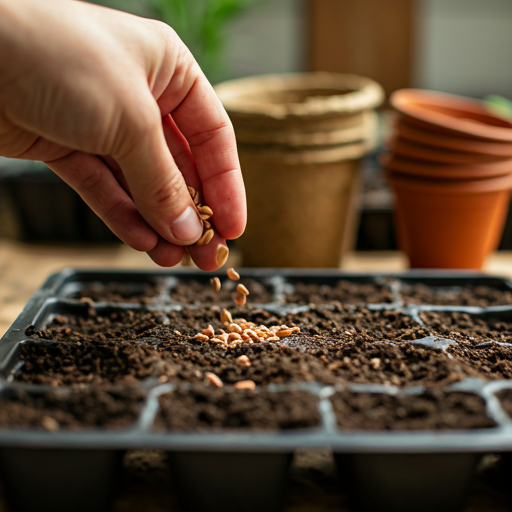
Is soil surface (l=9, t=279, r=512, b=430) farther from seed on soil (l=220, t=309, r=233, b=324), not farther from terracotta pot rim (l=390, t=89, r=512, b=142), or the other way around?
terracotta pot rim (l=390, t=89, r=512, b=142)

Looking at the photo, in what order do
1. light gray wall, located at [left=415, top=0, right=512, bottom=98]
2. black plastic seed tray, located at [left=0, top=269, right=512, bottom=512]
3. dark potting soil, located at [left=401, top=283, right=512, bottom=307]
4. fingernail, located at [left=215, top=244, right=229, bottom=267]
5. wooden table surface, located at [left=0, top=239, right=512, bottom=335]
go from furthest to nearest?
light gray wall, located at [left=415, top=0, right=512, bottom=98], wooden table surface, located at [left=0, top=239, right=512, bottom=335], dark potting soil, located at [left=401, top=283, right=512, bottom=307], fingernail, located at [left=215, top=244, right=229, bottom=267], black plastic seed tray, located at [left=0, top=269, right=512, bottom=512]

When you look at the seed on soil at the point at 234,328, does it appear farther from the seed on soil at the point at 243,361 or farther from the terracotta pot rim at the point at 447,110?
the terracotta pot rim at the point at 447,110

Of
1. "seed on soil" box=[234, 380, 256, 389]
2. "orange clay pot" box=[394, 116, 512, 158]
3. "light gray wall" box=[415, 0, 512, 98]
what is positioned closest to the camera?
"seed on soil" box=[234, 380, 256, 389]

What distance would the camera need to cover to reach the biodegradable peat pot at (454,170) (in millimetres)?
1479

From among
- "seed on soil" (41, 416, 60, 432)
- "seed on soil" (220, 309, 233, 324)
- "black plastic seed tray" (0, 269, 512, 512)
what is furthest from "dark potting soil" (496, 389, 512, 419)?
"seed on soil" (41, 416, 60, 432)

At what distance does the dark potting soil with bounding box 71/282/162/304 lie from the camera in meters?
1.14

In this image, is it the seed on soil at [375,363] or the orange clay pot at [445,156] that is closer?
the seed on soil at [375,363]

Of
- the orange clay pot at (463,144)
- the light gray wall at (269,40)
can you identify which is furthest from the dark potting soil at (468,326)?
the light gray wall at (269,40)

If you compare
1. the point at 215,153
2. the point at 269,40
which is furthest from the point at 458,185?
the point at 269,40

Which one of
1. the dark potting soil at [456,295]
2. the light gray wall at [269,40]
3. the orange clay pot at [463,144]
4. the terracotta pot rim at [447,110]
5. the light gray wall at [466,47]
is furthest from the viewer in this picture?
the light gray wall at [466,47]

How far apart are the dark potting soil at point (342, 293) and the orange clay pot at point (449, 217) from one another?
1.42 feet

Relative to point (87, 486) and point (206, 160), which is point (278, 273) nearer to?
point (206, 160)

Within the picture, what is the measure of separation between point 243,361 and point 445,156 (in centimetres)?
93

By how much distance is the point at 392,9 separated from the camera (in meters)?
3.87
